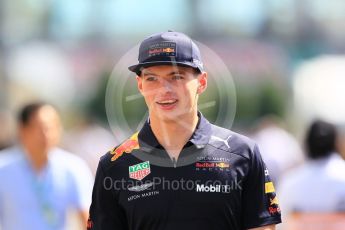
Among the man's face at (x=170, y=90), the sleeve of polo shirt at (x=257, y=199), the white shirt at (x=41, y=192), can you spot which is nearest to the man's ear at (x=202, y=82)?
the man's face at (x=170, y=90)

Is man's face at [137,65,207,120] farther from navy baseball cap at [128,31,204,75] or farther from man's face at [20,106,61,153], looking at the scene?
man's face at [20,106,61,153]

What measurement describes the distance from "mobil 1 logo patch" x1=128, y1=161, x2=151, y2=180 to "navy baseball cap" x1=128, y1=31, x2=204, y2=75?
18.5 inches

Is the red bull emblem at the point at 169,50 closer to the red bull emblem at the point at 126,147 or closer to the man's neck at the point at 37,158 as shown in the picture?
the red bull emblem at the point at 126,147

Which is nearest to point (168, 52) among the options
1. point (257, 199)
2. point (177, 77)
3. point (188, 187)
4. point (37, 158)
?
point (177, 77)

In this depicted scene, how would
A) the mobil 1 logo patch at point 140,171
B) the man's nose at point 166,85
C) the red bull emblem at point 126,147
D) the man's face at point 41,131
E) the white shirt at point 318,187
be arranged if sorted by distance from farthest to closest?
the man's face at point 41,131 < the white shirt at point 318,187 < the red bull emblem at point 126,147 < the mobil 1 logo patch at point 140,171 < the man's nose at point 166,85

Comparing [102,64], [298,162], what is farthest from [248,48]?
[298,162]

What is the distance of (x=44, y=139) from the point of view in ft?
25.1

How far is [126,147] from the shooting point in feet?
15.7

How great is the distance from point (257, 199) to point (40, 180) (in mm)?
3269

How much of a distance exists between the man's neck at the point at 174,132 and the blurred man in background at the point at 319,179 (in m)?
3.06

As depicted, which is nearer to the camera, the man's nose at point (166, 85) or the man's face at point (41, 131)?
the man's nose at point (166, 85)

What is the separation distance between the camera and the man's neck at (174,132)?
4656 millimetres

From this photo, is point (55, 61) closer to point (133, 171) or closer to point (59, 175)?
Result: point (59, 175)

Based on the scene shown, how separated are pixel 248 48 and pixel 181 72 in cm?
4489
